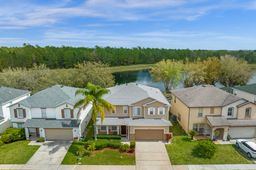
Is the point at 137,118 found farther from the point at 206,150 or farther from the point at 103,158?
the point at 206,150

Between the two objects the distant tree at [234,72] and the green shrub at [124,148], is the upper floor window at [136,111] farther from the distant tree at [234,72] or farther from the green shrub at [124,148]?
the distant tree at [234,72]

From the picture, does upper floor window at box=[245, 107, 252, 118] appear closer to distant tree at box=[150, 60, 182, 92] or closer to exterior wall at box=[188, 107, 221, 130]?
exterior wall at box=[188, 107, 221, 130]

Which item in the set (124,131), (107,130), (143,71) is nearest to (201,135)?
(124,131)

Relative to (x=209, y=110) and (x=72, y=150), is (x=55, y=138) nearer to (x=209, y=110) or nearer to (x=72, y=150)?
(x=72, y=150)

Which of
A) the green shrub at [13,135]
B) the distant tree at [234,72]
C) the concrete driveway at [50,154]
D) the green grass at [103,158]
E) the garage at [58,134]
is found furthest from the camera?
the distant tree at [234,72]

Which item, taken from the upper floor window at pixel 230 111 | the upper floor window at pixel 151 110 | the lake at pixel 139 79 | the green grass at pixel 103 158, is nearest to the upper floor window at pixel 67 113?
the green grass at pixel 103 158
